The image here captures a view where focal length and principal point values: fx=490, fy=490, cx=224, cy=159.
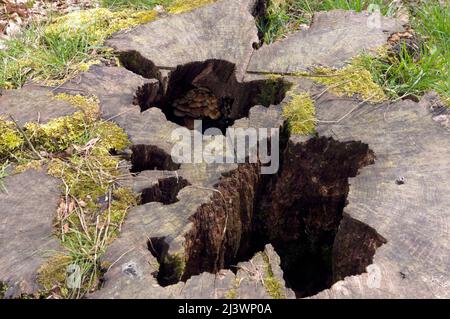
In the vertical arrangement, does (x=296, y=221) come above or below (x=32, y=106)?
below

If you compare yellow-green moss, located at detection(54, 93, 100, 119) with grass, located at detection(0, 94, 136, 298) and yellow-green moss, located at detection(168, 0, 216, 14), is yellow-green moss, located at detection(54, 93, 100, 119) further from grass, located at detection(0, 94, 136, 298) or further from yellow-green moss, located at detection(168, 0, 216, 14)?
yellow-green moss, located at detection(168, 0, 216, 14)

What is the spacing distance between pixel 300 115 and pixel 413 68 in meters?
0.85

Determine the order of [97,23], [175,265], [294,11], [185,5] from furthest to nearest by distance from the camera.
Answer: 1. [294,11]
2. [185,5]
3. [97,23]
4. [175,265]

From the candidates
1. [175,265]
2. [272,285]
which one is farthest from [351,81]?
[175,265]

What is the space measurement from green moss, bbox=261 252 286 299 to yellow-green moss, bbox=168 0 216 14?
7.30 feet

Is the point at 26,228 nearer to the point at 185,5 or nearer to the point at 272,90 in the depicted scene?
the point at 272,90

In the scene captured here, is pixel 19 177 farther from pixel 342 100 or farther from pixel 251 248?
pixel 342 100

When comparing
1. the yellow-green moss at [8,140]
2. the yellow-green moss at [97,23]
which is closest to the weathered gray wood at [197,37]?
the yellow-green moss at [97,23]

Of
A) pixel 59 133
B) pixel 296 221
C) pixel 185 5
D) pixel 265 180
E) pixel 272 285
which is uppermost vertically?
pixel 185 5

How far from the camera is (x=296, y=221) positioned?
2775mm

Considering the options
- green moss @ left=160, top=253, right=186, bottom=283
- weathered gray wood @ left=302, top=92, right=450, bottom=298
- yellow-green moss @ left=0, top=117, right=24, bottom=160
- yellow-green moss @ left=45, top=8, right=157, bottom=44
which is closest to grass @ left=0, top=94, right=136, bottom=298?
yellow-green moss @ left=0, top=117, right=24, bottom=160

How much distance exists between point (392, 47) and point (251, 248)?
1.51m

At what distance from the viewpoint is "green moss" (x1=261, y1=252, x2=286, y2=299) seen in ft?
5.91

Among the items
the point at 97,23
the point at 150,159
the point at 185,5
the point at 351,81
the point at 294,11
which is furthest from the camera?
the point at 294,11
